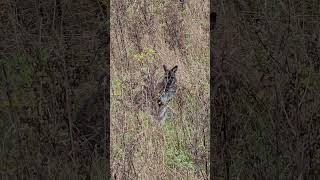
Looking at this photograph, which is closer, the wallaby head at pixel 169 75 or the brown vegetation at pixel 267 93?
the wallaby head at pixel 169 75

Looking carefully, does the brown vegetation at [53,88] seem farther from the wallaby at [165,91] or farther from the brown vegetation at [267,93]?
the wallaby at [165,91]

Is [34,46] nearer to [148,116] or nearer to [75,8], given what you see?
[75,8]

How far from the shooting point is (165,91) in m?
2.45

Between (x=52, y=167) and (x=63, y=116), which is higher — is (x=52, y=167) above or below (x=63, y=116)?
below

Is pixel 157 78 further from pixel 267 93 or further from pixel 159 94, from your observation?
pixel 267 93

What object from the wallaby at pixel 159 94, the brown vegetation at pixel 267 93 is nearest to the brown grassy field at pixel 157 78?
the wallaby at pixel 159 94

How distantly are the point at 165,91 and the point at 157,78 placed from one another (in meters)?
0.07

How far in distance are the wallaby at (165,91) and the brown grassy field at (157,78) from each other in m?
0.03

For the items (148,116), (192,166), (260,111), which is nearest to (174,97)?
(148,116)

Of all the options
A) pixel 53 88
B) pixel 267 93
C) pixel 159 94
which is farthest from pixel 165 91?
pixel 53 88

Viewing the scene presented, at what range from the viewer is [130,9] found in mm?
2457

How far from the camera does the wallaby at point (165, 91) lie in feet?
8.00

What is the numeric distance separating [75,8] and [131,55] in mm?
1276

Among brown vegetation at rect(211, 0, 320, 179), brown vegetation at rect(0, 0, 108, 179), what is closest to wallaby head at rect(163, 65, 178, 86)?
brown vegetation at rect(211, 0, 320, 179)
